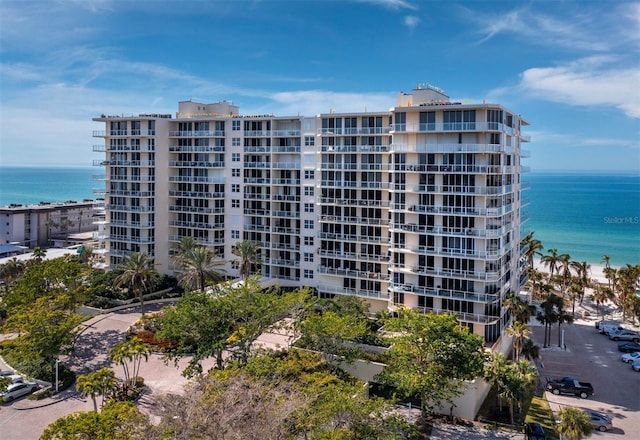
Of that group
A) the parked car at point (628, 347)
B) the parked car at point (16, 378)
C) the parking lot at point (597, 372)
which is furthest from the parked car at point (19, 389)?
the parked car at point (628, 347)

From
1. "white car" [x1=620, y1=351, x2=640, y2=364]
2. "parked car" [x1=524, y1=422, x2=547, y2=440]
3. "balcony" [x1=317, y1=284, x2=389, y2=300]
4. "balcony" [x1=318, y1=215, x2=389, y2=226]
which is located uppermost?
"balcony" [x1=318, y1=215, x2=389, y2=226]

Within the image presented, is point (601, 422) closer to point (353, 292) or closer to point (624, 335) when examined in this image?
point (624, 335)

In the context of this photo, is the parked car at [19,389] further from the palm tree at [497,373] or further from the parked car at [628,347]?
the parked car at [628,347]

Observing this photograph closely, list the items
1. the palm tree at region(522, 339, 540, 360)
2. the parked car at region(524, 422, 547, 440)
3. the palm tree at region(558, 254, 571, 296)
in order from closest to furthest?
the parked car at region(524, 422, 547, 440) < the palm tree at region(522, 339, 540, 360) < the palm tree at region(558, 254, 571, 296)

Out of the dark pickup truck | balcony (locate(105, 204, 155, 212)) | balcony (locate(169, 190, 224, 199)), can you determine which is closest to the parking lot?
the dark pickup truck

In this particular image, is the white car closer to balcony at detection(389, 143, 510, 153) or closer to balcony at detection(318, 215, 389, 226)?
balcony at detection(389, 143, 510, 153)

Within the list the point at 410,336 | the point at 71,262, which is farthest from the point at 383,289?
the point at 71,262
